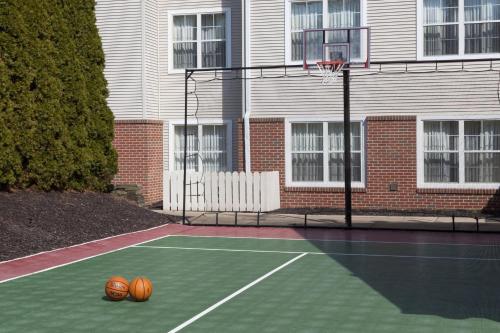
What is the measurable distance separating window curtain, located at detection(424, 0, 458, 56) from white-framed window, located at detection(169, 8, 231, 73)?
Answer: 281 inches

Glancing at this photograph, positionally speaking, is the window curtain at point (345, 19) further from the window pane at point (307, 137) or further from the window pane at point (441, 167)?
the window pane at point (441, 167)

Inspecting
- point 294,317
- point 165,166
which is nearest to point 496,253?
point 294,317

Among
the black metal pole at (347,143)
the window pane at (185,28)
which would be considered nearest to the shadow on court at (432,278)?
the black metal pole at (347,143)

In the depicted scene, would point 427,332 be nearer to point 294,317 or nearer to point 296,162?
point 294,317

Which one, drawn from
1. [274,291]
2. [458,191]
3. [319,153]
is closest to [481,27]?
[458,191]

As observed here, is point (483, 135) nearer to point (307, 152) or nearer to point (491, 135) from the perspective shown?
point (491, 135)

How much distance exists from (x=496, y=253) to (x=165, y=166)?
15.2m

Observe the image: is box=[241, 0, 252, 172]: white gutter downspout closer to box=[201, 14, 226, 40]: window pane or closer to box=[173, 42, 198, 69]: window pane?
box=[201, 14, 226, 40]: window pane

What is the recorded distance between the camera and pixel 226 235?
73.9ft

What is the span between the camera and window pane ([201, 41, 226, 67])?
30406mm

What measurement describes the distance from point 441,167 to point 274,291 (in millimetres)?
14492

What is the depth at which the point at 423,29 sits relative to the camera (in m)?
27.3

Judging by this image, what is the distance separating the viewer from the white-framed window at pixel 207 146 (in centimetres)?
3025

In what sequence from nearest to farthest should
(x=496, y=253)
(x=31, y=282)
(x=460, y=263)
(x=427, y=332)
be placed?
(x=427, y=332) → (x=31, y=282) → (x=460, y=263) → (x=496, y=253)
